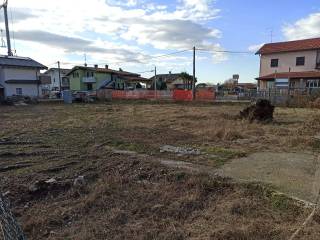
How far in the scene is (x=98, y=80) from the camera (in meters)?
60.7

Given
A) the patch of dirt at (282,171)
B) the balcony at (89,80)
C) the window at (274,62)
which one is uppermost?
the window at (274,62)

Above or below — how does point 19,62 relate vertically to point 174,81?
above

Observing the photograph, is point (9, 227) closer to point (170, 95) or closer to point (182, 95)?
point (182, 95)

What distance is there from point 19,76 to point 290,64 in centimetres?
3357

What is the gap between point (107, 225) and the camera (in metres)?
3.96

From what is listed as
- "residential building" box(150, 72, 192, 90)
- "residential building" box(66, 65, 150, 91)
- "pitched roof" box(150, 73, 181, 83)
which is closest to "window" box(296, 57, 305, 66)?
"residential building" box(150, 72, 192, 90)

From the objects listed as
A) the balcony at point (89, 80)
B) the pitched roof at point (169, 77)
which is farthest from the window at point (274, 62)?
the balcony at point (89, 80)

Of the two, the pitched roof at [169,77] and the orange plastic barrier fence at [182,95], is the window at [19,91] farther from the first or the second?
the pitched roof at [169,77]

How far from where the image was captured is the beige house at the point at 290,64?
120 feet

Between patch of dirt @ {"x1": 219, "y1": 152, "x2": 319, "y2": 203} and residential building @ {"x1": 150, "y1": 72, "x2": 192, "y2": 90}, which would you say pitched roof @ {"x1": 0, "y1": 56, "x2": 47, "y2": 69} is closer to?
residential building @ {"x1": 150, "y1": 72, "x2": 192, "y2": 90}

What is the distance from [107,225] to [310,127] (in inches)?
401

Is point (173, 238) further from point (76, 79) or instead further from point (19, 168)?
point (76, 79)

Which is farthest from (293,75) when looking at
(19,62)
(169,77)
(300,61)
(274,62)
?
(169,77)

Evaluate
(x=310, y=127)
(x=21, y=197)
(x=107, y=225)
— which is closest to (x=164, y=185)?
(x=107, y=225)
